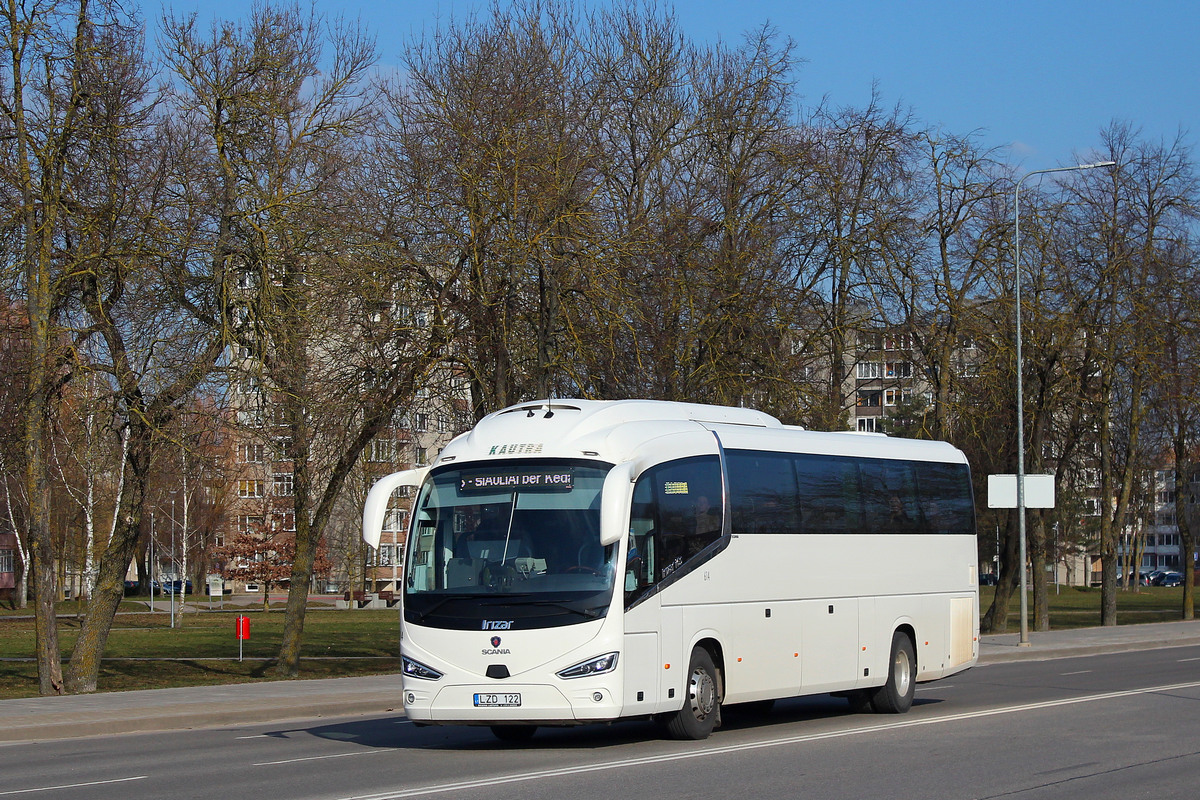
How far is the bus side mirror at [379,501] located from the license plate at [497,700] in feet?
5.92

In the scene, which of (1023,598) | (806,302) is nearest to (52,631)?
(806,302)

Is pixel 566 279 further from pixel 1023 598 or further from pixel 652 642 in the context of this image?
pixel 1023 598

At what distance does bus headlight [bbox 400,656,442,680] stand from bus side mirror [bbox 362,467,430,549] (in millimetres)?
1206

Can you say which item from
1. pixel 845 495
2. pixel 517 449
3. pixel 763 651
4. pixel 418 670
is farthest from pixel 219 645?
pixel 517 449

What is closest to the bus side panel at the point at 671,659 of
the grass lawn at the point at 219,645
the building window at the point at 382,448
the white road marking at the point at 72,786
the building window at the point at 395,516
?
the white road marking at the point at 72,786

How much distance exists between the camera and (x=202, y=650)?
135 feet

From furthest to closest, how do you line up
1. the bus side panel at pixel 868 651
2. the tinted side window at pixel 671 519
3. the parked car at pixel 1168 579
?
the parked car at pixel 1168 579 → the bus side panel at pixel 868 651 → the tinted side window at pixel 671 519

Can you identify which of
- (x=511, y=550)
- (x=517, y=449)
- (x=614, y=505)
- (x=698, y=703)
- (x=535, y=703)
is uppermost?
(x=517, y=449)

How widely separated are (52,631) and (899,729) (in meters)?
15.6

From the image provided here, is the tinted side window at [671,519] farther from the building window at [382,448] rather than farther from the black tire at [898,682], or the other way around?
the building window at [382,448]

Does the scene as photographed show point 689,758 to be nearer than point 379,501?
Yes

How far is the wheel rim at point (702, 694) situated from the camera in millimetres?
14375

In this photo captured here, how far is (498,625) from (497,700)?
0.70m

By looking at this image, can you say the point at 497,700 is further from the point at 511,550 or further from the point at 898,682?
the point at 898,682
